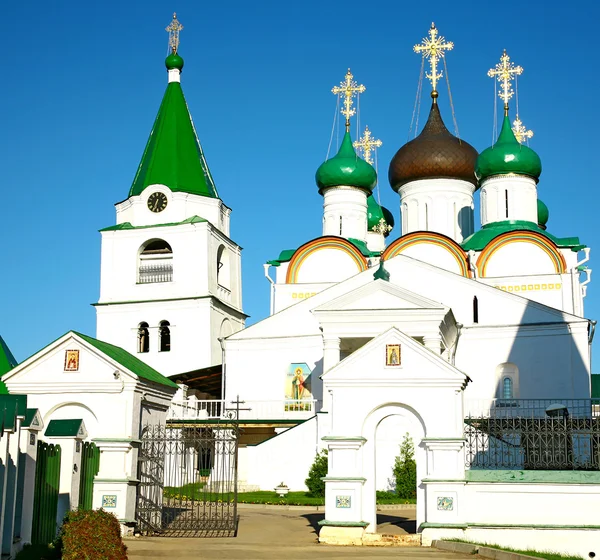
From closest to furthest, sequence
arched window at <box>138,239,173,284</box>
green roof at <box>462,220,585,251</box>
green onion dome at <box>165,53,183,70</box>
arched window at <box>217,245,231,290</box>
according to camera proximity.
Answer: green roof at <box>462,220,585,251</box>, arched window at <box>138,239,173,284</box>, arched window at <box>217,245,231,290</box>, green onion dome at <box>165,53,183,70</box>

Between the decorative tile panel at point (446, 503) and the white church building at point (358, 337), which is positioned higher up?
the white church building at point (358, 337)

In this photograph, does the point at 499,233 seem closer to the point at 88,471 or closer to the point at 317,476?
the point at 317,476

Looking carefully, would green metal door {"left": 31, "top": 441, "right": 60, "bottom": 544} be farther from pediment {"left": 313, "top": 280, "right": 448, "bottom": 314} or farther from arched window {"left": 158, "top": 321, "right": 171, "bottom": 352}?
arched window {"left": 158, "top": 321, "right": 171, "bottom": 352}

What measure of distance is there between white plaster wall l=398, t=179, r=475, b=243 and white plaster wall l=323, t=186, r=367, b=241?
1404mm

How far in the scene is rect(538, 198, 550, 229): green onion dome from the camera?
113 ft

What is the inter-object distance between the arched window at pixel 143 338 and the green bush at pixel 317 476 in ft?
39.8

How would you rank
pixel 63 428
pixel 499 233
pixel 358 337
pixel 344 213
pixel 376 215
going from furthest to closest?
pixel 376 215
pixel 344 213
pixel 499 233
pixel 358 337
pixel 63 428

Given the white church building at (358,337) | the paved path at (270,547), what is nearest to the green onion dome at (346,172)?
the white church building at (358,337)

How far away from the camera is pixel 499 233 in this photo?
27.8m

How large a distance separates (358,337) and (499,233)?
7.62 m

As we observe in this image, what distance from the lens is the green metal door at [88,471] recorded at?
40.1ft

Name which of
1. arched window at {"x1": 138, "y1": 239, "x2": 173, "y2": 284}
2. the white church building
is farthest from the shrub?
arched window at {"x1": 138, "y1": 239, "x2": 173, "y2": 284}

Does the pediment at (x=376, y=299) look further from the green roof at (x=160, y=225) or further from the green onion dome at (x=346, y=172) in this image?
the green roof at (x=160, y=225)

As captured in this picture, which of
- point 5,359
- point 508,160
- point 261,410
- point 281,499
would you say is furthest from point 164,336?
point 5,359
